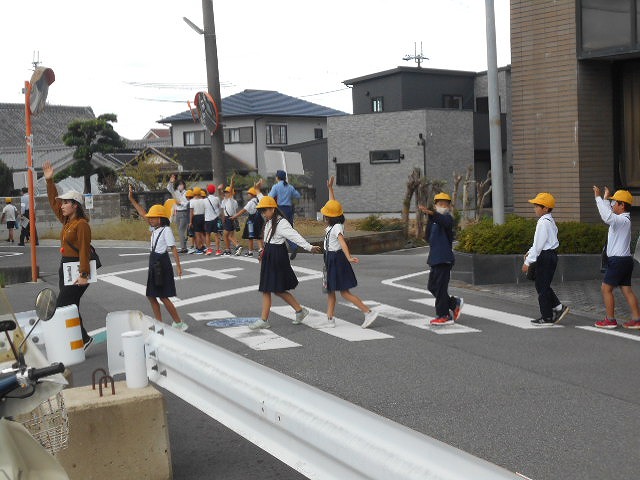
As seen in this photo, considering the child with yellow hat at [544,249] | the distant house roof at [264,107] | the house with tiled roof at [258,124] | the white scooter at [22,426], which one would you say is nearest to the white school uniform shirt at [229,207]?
the child with yellow hat at [544,249]

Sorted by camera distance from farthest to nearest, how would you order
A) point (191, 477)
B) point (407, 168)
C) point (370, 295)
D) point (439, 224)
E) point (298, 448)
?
point (407, 168)
point (370, 295)
point (439, 224)
point (191, 477)
point (298, 448)

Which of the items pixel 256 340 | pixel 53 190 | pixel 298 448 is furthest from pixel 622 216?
pixel 298 448

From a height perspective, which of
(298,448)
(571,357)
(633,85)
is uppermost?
(633,85)

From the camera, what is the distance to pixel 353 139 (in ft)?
145

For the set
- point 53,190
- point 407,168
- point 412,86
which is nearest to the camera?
point 53,190

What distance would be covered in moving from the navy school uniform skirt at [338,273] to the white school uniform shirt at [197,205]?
1027cm

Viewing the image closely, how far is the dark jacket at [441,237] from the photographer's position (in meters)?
11.3

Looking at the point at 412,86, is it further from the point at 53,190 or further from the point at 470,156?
the point at 53,190

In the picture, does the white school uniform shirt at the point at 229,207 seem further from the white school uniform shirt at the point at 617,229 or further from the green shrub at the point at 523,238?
the white school uniform shirt at the point at 617,229

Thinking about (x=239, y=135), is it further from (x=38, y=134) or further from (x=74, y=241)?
(x=74, y=241)

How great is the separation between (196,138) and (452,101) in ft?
64.7

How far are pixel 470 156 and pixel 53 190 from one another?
34855mm

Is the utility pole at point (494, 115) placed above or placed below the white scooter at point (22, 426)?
above

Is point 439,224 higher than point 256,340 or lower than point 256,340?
higher
